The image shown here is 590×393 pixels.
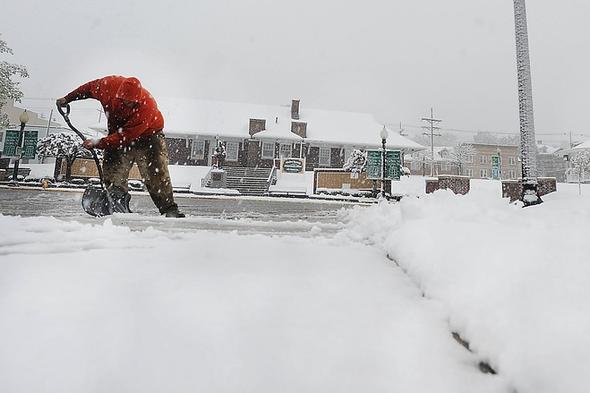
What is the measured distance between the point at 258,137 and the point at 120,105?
24366 mm

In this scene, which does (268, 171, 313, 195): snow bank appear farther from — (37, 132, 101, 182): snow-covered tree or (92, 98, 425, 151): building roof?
(37, 132, 101, 182): snow-covered tree

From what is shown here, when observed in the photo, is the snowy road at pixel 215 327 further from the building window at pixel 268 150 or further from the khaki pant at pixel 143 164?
the building window at pixel 268 150

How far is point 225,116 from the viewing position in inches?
1224

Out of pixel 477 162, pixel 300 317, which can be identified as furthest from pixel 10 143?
pixel 477 162

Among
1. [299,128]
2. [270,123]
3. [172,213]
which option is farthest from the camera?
[270,123]

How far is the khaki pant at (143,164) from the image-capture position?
4176 mm

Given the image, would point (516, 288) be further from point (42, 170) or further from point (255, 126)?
point (255, 126)

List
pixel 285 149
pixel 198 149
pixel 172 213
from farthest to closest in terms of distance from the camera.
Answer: pixel 285 149 < pixel 198 149 < pixel 172 213

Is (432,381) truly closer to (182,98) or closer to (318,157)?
(318,157)

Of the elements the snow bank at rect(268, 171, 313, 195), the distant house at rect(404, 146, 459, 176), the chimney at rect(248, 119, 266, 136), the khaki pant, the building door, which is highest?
the distant house at rect(404, 146, 459, 176)

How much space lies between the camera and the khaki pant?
13.7 feet

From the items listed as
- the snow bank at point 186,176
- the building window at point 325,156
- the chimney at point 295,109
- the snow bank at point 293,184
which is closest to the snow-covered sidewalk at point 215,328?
the snow bank at point 293,184

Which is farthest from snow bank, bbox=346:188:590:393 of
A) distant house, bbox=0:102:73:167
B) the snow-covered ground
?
distant house, bbox=0:102:73:167

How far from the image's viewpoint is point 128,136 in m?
4.00
